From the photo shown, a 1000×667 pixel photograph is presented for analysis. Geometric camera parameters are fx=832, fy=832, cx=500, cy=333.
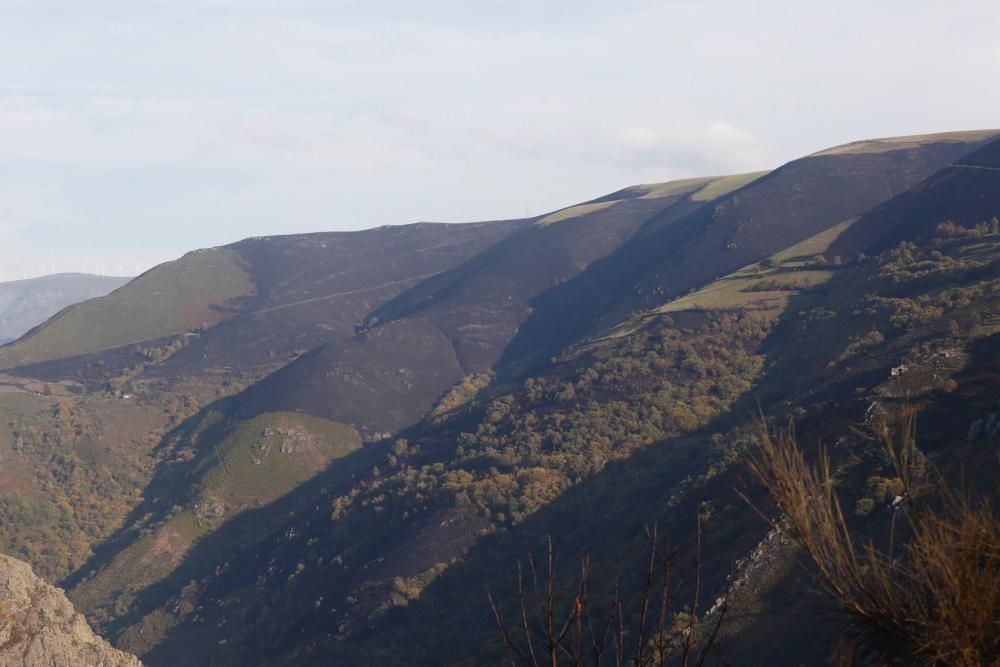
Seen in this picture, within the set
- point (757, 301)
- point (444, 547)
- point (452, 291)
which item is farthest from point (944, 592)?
point (452, 291)

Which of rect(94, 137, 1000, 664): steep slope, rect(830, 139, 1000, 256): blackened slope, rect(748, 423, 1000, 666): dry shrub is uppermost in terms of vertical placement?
rect(830, 139, 1000, 256): blackened slope

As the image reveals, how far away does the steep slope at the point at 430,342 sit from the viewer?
13988 centimetres

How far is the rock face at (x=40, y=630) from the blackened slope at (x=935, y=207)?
95.3m

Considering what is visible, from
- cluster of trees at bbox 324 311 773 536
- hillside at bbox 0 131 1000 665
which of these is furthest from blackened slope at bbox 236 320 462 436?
cluster of trees at bbox 324 311 773 536

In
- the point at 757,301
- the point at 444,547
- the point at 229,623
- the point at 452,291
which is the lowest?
the point at 229,623

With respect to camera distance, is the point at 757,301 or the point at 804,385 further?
the point at 757,301

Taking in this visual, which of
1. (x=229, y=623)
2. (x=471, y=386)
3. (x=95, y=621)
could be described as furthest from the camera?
(x=471, y=386)

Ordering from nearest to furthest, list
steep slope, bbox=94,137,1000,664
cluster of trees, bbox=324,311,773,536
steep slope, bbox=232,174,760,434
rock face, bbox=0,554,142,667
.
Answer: steep slope, bbox=94,137,1000,664 → rock face, bbox=0,554,142,667 → cluster of trees, bbox=324,311,773,536 → steep slope, bbox=232,174,760,434

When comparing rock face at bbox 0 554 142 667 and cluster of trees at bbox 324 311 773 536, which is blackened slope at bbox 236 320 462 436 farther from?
rock face at bbox 0 554 142 667

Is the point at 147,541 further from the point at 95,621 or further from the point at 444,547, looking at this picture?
the point at 444,547

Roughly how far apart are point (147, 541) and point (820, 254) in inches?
3794

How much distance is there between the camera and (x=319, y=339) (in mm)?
185125

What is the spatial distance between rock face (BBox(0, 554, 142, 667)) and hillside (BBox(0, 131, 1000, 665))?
19359mm

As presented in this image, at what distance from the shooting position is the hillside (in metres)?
47.7
